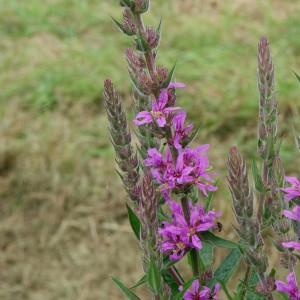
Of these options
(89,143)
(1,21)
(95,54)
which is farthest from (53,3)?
(89,143)

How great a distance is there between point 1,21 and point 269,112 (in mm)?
2357

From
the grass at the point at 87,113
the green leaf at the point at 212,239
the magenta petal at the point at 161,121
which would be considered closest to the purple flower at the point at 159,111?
the magenta petal at the point at 161,121

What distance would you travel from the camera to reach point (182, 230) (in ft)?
1.68

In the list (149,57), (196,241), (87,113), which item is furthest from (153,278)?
(87,113)

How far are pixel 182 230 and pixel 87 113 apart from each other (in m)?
1.82

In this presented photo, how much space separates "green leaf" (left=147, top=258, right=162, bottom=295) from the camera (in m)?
0.44

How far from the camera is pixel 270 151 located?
0.54m

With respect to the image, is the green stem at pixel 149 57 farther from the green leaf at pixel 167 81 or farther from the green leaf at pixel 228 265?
the green leaf at pixel 228 265

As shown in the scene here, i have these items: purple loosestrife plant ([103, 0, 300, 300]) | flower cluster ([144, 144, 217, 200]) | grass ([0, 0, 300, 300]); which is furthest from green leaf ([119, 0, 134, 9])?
grass ([0, 0, 300, 300])

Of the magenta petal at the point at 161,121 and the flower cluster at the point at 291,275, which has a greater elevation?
the magenta petal at the point at 161,121

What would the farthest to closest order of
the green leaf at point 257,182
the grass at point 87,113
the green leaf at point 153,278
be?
the grass at point 87,113 < the green leaf at point 257,182 < the green leaf at point 153,278

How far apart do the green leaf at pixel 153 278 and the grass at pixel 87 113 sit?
1395 mm

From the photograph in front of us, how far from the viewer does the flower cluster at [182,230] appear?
51cm

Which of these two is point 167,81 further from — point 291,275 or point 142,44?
point 291,275
